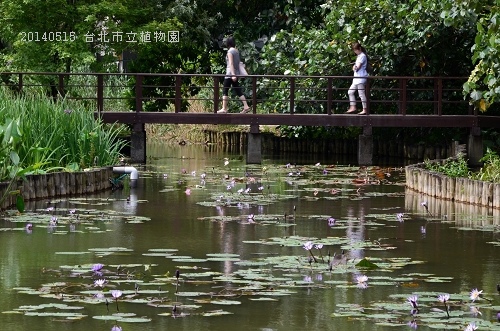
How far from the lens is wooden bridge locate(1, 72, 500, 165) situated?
26.2 meters

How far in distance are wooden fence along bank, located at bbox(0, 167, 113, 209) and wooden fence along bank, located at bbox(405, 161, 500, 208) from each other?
454 centimetres

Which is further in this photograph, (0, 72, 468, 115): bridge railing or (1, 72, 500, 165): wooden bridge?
(0, 72, 468, 115): bridge railing

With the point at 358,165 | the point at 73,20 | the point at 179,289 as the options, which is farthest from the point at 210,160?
the point at 179,289

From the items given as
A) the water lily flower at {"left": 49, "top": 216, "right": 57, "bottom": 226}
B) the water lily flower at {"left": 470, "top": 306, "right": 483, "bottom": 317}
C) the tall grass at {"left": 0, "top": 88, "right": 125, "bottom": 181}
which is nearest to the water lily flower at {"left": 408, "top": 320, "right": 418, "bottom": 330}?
the water lily flower at {"left": 470, "top": 306, "right": 483, "bottom": 317}

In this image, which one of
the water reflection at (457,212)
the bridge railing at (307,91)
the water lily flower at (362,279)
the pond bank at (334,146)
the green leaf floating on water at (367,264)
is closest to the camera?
the water lily flower at (362,279)

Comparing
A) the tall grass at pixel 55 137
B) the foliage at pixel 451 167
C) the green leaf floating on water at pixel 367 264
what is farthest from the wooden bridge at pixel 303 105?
the green leaf floating on water at pixel 367 264

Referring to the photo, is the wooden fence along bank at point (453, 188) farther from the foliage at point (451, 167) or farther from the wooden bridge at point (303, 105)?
the wooden bridge at point (303, 105)

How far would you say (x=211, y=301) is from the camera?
356 inches

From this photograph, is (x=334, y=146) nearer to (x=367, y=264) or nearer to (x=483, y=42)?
(x=483, y=42)

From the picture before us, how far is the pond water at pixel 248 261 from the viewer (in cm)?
855

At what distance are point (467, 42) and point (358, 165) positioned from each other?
4832 mm

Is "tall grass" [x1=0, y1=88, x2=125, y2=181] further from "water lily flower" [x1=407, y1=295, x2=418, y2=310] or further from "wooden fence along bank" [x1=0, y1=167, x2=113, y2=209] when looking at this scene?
"water lily flower" [x1=407, y1=295, x2=418, y2=310]

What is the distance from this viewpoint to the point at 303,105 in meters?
29.3

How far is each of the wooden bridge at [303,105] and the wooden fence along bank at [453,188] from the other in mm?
6695
